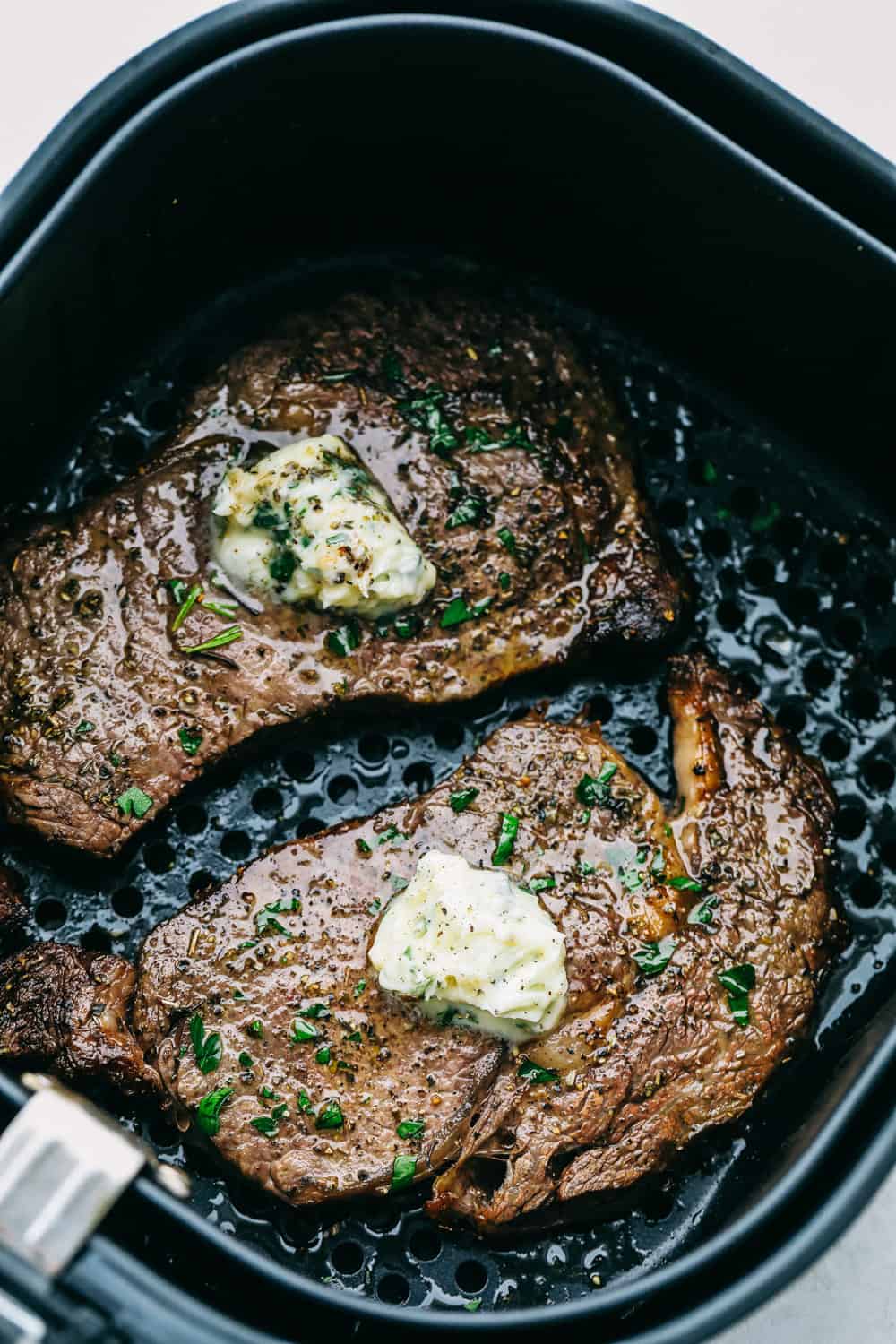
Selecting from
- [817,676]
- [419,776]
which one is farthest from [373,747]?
[817,676]

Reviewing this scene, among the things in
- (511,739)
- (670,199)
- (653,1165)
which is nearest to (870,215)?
(670,199)

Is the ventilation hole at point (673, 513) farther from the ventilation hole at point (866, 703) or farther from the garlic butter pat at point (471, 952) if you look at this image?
the garlic butter pat at point (471, 952)

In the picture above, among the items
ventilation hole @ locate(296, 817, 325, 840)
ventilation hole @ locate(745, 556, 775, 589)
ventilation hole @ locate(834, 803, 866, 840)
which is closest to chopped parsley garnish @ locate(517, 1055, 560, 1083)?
ventilation hole @ locate(296, 817, 325, 840)

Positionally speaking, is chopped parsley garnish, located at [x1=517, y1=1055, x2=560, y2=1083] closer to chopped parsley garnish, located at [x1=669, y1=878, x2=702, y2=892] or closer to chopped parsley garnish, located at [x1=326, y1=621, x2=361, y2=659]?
chopped parsley garnish, located at [x1=669, y1=878, x2=702, y2=892]

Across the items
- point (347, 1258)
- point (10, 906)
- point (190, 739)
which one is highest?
point (190, 739)

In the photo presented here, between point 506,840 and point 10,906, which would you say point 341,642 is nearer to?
point 506,840
